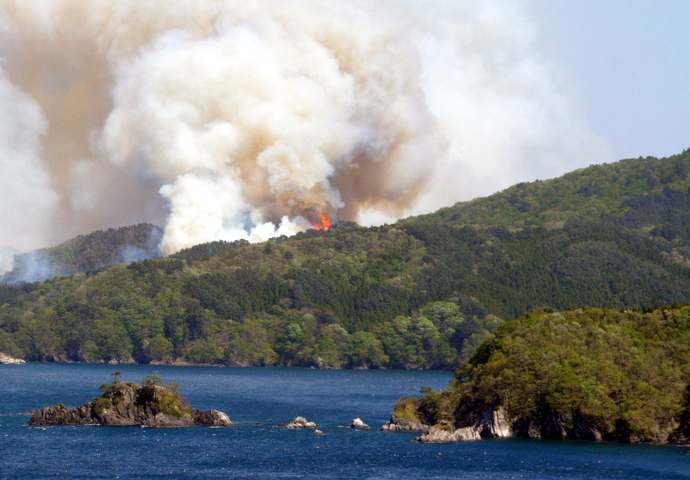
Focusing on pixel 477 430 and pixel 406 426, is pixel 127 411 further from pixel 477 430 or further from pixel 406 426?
pixel 477 430

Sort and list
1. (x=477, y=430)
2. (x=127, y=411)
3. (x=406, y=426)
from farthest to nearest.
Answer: (x=127, y=411)
(x=406, y=426)
(x=477, y=430)

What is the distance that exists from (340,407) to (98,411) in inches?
1693

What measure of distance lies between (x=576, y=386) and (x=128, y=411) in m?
51.2

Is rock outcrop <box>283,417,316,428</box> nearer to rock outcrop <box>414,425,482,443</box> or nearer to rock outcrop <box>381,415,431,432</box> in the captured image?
rock outcrop <box>381,415,431,432</box>

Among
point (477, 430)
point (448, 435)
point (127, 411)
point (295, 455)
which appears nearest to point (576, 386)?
point (477, 430)

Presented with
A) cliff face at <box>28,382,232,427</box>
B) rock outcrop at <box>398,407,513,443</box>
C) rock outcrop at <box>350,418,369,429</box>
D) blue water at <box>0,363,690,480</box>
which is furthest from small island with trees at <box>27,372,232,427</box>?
rock outcrop at <box>398,407,513,443</box>

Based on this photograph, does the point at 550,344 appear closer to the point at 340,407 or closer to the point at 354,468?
the point at 354,468

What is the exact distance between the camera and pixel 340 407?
148m

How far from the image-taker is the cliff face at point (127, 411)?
11575 cm

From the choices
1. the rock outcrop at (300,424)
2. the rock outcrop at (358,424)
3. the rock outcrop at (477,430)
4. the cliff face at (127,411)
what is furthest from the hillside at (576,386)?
the cliff face at (127,411)

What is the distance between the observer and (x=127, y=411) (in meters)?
116

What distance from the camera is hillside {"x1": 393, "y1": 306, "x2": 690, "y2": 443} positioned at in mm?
102625

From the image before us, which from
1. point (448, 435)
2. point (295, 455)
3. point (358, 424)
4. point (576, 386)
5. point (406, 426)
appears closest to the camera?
point (295, 455)

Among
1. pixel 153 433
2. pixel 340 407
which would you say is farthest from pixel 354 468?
pixel 340 407
